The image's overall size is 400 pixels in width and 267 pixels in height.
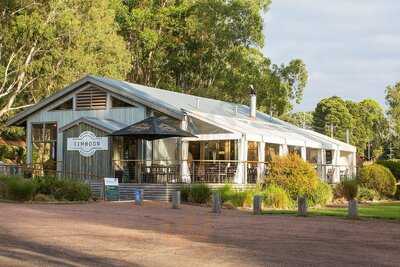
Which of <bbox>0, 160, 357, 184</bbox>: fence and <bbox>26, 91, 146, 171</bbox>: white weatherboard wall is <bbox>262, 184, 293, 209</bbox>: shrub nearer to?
<bbox>0, 160, 357, 184</bbox>: fence

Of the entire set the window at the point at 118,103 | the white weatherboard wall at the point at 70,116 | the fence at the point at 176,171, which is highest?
the window at the point at 118,103

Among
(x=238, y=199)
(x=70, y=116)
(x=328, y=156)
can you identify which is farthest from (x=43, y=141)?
(x=328, y=156)

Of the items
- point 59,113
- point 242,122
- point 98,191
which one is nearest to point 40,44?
point 59,113

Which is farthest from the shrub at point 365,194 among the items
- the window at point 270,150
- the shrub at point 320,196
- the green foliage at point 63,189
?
the green foliage at point 63,189

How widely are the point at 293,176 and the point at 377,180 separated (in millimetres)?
7661

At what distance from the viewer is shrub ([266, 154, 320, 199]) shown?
24.7 metres

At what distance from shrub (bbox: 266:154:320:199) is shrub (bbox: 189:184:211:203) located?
8.08ft

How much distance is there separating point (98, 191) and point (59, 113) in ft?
25.5

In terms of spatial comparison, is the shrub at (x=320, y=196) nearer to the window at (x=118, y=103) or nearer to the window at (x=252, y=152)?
the window at (x=252, y=152)

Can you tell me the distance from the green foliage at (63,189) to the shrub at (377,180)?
13.7m

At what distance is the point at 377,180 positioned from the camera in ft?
101

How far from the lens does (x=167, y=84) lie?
181 ft

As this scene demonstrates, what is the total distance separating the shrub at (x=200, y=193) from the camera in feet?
81.0

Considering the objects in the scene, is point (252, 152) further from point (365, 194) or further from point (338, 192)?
point (365, 194)
